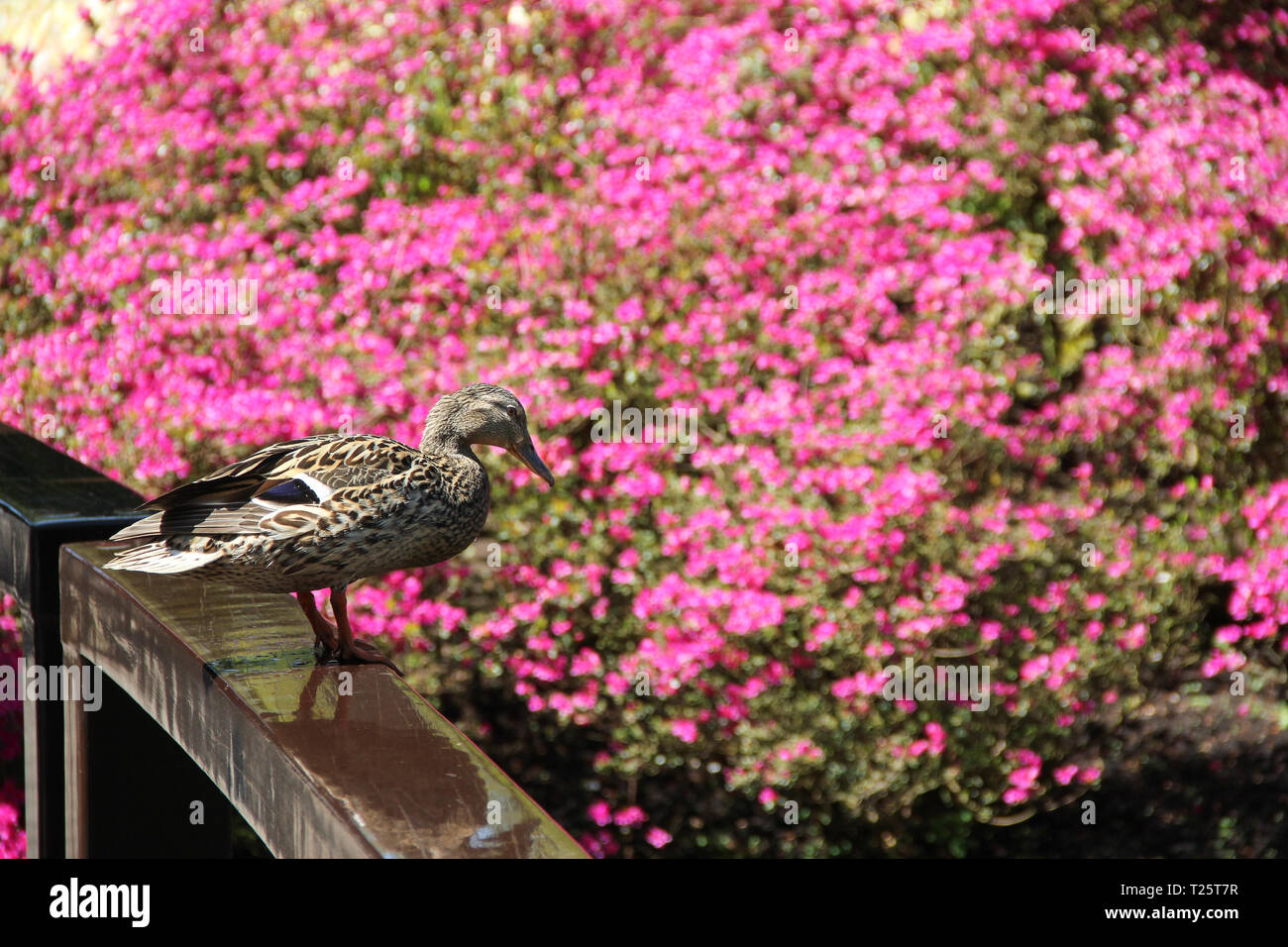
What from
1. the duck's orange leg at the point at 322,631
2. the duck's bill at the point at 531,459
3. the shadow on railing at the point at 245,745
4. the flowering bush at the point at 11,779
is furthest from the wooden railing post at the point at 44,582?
the flowering bush at the point at 11,779

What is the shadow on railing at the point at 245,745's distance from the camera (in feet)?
4.78

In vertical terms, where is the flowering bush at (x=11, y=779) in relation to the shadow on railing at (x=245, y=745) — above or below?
below

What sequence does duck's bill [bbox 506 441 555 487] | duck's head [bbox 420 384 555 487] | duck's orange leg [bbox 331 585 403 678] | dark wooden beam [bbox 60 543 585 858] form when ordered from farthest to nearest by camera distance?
duck's bill [bbox 506 441 555 487]
duck's head [bbox 420 384 555 487]
duck's orange leg [bbox 331 585 403 678]
dark wooden beam [bbox 60 543 585 858]

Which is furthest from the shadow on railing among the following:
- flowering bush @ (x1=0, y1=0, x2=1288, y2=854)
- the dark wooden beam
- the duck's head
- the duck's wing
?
flowering bush @ (x1=0, y1=0, x2=1288, y2=854)

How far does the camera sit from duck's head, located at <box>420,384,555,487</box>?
2303mm

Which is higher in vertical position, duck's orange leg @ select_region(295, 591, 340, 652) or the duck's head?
the duck's head

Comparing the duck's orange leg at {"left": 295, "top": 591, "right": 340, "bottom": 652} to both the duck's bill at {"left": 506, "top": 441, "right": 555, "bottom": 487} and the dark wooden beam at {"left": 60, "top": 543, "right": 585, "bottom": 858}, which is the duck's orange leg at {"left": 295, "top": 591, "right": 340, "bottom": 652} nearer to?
the dark wooden beam at {"left": 60, "top": 543, "right": 585, "bottom": 858}

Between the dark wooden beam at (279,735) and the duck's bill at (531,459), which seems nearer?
the dark wooden beam at (279,735)

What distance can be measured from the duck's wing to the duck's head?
122 millimetres

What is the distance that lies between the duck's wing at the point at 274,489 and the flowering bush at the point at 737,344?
2773 millimetres

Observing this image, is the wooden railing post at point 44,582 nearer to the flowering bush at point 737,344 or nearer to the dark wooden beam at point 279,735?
the dark wooden beam at point 279,735

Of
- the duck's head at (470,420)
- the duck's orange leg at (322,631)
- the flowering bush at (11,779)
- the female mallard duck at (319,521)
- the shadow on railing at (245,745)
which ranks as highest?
the duck's head at (470,420)

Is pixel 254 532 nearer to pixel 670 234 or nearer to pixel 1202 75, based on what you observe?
pixel 670 234

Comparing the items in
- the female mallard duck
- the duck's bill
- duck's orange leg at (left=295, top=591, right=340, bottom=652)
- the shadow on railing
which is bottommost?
the shadow on railing
